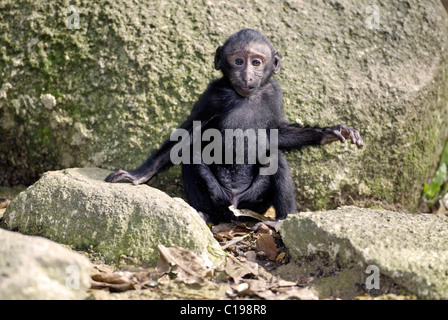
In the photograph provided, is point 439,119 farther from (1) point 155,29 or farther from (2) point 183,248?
(2) point 183,248

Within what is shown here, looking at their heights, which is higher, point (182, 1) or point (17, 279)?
point (182, 1)

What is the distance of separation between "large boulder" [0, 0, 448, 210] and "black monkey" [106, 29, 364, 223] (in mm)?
375

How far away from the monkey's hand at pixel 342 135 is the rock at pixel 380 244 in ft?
2.48

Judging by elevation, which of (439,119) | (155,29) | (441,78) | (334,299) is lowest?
(334,299)

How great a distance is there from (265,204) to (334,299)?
2.09 metres

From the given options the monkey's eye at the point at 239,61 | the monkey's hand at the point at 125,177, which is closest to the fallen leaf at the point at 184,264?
the monkey's hand at the point at 125,177

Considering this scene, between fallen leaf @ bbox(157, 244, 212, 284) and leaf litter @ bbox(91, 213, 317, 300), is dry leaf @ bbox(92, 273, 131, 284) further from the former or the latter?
fallen leaf @ bbox(157, 244, 212, 284)

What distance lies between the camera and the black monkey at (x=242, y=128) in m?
5.27

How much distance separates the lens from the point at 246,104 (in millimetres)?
5457

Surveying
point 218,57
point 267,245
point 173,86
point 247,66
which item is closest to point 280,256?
point 267,245

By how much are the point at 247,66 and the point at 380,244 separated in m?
2.19

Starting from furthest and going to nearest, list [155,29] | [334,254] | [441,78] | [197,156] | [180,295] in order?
[441,78]
[155,29]
[197,156]
[334,254]
[180,295]

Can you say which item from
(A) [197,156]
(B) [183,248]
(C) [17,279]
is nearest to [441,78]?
(A) [197,156]

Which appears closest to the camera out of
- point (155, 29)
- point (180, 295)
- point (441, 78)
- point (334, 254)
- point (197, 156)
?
point (180, 295)
